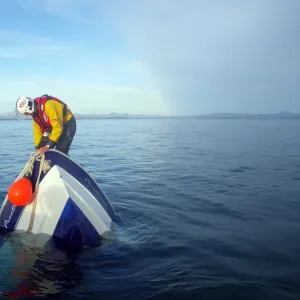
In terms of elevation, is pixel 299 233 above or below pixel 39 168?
below

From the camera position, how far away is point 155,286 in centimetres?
436

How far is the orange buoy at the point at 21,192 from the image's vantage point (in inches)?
212

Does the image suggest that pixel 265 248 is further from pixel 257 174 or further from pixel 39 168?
pixel 257 174

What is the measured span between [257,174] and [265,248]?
7.08 metres

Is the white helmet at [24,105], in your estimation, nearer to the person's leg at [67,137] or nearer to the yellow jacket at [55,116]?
the yellow jacket at [55,116]

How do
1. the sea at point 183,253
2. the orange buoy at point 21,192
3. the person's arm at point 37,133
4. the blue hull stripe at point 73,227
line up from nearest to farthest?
the sea at point 183,253
the orange buoy at point 21,192
the blue hull stripe at point 73,227
the person's arm at point 37,133

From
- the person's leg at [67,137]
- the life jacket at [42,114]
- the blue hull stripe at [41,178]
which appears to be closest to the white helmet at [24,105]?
the life jacket at [42,114]

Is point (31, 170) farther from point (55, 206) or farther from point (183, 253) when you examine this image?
point (183, 253)

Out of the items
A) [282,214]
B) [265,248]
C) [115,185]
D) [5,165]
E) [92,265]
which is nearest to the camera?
[92,265]

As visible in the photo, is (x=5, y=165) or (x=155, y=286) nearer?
(x=155, y=286)

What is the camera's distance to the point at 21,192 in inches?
213

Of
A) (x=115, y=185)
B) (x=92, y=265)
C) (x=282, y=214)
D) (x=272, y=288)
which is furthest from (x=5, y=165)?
(x=272, y=288)

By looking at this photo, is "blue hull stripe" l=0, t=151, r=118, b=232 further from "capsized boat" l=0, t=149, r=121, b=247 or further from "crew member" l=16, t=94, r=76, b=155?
"crew member" l=16, t=94, r=76, b=155

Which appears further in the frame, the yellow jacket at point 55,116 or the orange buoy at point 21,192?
the yellow jacket at point 55,116
